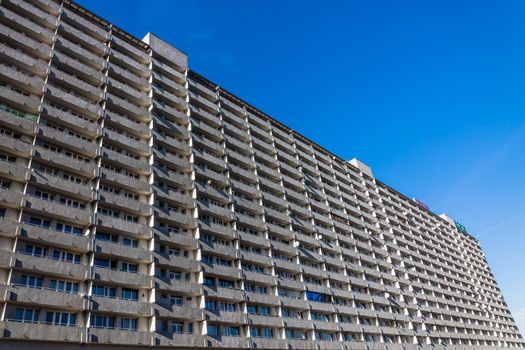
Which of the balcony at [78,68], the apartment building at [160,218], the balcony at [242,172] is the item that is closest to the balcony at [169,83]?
the apartment building at [160,218]

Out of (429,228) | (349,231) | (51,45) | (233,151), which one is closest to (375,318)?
(349,231)

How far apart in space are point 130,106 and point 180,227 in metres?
16.1

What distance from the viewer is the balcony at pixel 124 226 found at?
39781 millimetres

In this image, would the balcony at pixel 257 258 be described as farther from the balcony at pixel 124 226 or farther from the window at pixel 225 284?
the balcony at pixel 124 226

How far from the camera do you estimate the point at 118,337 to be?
115 feet

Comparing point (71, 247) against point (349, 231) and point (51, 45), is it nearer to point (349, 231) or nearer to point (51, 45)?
point (51, 45)

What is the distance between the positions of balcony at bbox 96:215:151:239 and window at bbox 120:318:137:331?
8172 mm

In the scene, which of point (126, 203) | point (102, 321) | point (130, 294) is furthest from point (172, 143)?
point (102, 321)

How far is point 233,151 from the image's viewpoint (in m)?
62.1

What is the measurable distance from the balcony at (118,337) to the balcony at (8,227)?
990 cm

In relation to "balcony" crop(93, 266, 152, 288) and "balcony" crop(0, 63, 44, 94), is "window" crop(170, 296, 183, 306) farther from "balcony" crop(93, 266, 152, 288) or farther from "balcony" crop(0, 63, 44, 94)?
"balcony" crop(0, 63, 44, 94)

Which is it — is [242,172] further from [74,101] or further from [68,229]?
[68,229]

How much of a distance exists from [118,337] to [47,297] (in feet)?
21.9

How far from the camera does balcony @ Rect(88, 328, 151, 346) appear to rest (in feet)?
111
